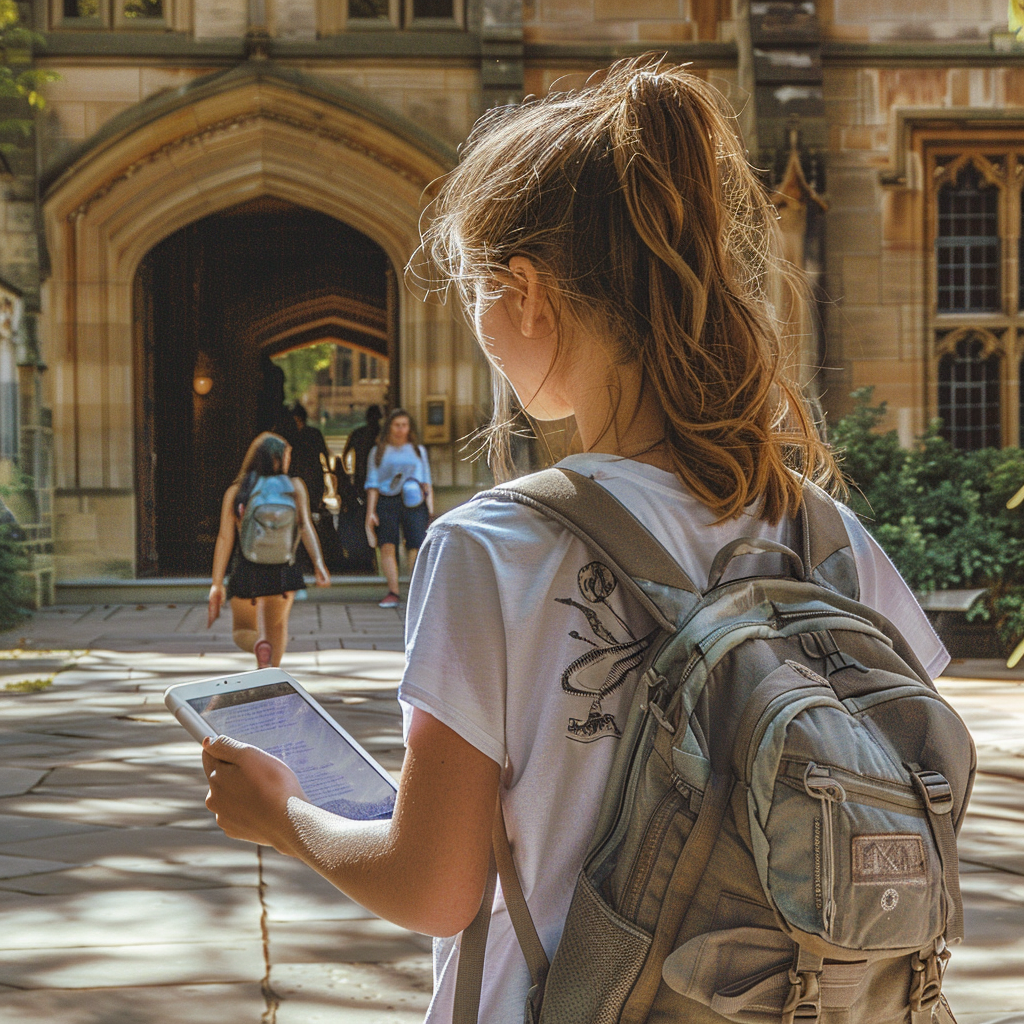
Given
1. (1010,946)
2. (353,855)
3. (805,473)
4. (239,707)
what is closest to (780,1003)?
(353,855)

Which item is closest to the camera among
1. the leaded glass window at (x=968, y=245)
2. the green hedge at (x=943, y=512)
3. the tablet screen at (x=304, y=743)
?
the tablet screen at (x=304, y=743)

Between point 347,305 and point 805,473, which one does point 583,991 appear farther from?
point 347,305

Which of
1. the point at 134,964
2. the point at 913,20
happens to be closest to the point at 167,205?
the point at 913,20

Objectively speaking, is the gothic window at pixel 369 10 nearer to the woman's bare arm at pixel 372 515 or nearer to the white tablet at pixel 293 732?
the woman's bare arm at pixel 372 515

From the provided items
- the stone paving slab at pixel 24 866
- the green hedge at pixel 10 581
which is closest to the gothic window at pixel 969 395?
the green hedge at pixel 10 581

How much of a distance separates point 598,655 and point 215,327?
17.4m

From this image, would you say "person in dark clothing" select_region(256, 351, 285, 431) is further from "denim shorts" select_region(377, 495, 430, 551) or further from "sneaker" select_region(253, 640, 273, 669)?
"sneaker" select_region(253, 640, 273, 669)

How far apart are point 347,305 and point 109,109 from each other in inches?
A: 348

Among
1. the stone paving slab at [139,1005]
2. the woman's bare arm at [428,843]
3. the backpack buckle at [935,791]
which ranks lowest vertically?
the stone paving slab at [139,1005]

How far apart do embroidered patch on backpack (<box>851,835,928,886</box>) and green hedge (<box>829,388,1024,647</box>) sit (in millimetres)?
6972

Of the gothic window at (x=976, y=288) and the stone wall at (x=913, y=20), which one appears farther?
the gothic window at (x=976, y=288)

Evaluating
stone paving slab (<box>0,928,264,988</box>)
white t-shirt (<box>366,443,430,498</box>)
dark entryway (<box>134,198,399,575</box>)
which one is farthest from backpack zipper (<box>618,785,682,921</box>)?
dark entryway (<box>134,198,399,575</box>)

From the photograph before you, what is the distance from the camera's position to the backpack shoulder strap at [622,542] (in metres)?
0.97

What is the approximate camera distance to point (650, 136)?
3.44 ft
